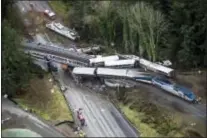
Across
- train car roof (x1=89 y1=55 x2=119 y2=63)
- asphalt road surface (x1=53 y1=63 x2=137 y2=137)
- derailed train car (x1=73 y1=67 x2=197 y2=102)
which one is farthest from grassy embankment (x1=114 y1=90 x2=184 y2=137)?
train car roof (x1=89 y1=55 x2=119 y2=63)

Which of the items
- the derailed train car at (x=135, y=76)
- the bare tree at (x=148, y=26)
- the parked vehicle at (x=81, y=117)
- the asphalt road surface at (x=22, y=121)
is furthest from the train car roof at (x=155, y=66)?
the asphalt road surface at (x=22, y=121)

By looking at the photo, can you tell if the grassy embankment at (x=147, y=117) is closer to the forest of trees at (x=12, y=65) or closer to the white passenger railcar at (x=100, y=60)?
the white passenger railcar at (x=100, y=60)

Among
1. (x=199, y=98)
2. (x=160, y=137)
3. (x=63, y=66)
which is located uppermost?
(x=63, y=66)

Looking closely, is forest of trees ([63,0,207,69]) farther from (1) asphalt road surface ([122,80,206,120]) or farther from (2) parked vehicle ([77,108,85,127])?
(2) parked vehicle ([77,108,85,127])

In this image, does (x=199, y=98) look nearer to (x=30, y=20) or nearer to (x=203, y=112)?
(x=203, y=112)

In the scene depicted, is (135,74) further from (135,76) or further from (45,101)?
(45,101)

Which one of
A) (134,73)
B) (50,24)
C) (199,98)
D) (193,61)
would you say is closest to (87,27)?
(50,24)
